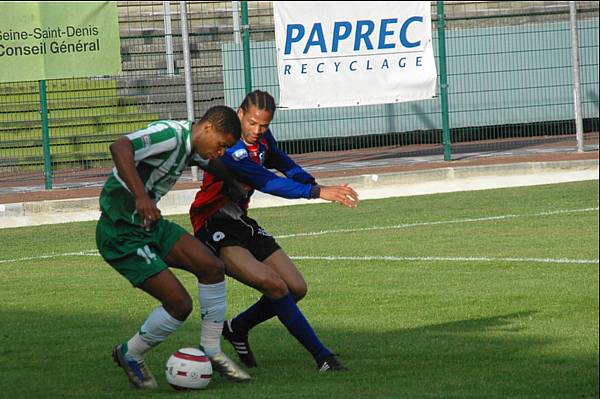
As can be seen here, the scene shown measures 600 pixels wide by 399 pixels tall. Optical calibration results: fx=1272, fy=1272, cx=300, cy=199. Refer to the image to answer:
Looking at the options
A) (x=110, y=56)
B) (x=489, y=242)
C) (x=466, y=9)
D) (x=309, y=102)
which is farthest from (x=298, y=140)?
(x=489, y=242)

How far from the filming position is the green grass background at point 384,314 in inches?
275

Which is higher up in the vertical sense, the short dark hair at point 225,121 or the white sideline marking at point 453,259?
the short dark hair at point 225,121

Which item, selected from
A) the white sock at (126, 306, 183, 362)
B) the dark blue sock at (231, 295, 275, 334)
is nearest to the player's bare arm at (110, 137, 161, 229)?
the white sock at (126, 306, 183, 362)

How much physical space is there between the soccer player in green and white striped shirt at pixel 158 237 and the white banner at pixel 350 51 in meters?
11.7

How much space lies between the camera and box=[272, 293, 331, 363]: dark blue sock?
736 centimetres

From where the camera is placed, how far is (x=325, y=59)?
1864 centimetres

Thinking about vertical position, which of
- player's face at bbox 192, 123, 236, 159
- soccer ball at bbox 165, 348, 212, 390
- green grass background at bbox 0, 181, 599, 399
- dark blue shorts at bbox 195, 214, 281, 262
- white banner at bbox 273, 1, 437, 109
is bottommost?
green grass background at bbox 0, 181, 599, 399

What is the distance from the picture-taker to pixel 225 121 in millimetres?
6930

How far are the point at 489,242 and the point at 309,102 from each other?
265 inches

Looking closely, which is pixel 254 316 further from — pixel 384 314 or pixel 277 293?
pixel 384 314

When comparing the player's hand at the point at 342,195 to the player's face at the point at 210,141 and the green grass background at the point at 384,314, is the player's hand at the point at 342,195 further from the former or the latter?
the green grass background at the point at 384,314

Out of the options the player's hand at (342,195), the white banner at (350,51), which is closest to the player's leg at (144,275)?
the player's hand at (342,195)

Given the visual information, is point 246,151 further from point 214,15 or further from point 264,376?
point 214,15

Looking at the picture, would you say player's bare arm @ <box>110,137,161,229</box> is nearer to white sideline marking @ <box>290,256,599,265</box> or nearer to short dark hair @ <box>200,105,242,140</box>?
short dark hair @ <box>200,105,242,140</box>
